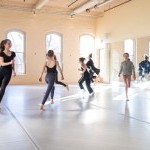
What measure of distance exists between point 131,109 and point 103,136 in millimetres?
2908

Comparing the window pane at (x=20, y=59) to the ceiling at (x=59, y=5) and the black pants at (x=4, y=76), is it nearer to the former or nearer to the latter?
the ceiling at (x=59, y=5)

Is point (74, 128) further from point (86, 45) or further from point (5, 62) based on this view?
point (86, 45)

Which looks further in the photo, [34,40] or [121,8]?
[34,40]

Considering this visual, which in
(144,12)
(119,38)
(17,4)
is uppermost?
(17,4)

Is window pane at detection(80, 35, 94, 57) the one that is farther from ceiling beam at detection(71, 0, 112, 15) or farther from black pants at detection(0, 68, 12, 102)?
black pants at detection(0, 68, 12, 102)

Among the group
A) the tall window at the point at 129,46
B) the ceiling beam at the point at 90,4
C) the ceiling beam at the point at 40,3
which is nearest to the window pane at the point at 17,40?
the ceiling beam at the point at 40,3

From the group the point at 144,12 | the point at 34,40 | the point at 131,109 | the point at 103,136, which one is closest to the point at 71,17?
the point at 34,40

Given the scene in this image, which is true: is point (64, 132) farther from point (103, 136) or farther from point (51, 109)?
point (51, 109)

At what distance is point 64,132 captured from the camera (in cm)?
447

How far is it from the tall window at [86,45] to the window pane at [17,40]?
13.1 ft

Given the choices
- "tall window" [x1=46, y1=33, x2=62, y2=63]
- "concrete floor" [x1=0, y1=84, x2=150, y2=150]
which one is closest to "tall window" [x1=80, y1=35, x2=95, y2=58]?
"tall window" [x1=46, y1=33, x2=62, y2=63]

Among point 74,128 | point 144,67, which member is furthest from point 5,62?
point 144,67

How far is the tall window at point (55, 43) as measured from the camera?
18462 mm

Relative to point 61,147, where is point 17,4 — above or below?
above
